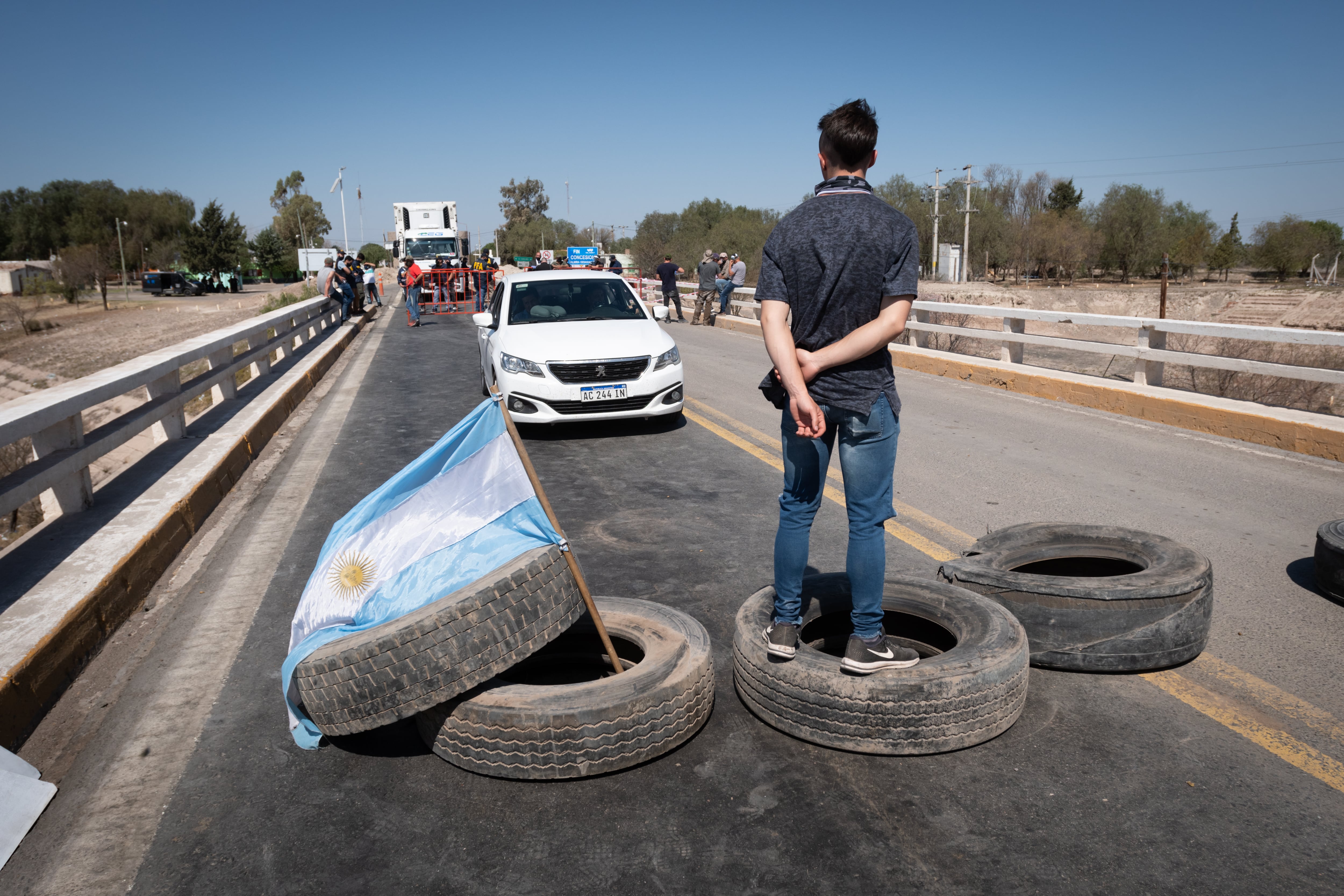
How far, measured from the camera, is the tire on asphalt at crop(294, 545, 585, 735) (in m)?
2.85

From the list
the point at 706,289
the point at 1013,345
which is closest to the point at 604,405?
the point at 1013,345

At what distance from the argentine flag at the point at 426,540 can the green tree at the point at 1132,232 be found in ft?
281

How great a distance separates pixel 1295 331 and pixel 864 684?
7745 mm

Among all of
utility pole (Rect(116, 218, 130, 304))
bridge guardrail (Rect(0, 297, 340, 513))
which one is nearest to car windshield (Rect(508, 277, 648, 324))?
bridge guardrail (Rect(0, 297, 340, 513))

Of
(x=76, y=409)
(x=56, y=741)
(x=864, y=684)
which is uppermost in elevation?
(x=76, y=409)

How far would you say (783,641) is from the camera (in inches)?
127

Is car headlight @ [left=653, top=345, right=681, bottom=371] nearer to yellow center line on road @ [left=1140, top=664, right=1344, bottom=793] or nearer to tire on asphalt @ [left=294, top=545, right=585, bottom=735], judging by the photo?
yellow center line on road @ [left=1140, top=664, right=1344, bottom=793]

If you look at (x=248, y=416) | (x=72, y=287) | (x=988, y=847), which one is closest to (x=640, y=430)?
(x=248, y=416)

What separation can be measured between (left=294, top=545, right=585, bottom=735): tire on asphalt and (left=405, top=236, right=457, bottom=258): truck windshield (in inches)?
1642

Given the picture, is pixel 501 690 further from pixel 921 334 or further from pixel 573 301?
pixel 921 334

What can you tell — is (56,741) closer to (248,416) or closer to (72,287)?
(248,416)

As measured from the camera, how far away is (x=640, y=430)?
952 cm

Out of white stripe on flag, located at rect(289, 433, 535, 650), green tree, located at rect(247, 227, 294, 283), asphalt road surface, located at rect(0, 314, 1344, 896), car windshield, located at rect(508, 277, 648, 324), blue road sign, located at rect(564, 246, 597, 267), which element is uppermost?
green tree, located at rect(247, 227, 294, 283)

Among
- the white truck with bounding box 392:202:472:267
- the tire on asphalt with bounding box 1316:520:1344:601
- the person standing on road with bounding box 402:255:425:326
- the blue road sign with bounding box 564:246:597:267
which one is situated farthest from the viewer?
the blue road sign with bounding box 564:246:597:267
